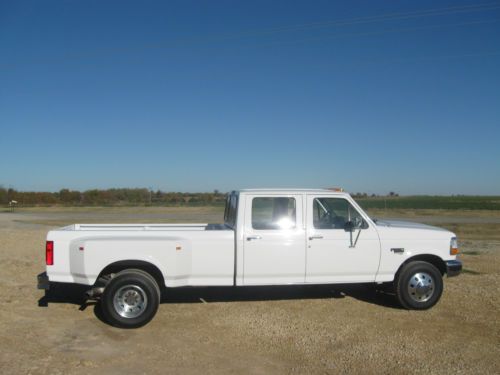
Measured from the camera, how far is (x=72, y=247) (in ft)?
21.0

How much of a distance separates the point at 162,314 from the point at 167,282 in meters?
0.79

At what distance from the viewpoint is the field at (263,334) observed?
5.11 m

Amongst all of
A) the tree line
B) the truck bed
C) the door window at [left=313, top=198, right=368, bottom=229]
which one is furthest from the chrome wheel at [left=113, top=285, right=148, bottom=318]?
the tree line

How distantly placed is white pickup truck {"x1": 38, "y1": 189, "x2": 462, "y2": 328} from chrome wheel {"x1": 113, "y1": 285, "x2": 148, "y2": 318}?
0.01m

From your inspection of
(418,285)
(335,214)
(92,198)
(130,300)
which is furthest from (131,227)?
(92,198)

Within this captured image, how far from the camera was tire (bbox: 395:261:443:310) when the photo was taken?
7.11 meters

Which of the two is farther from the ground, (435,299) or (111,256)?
(111,256)

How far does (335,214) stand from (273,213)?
3.18 feet

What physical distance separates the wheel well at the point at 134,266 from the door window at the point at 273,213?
59.1 inches

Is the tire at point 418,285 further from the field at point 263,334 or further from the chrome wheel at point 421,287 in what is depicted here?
the field at point 263,334

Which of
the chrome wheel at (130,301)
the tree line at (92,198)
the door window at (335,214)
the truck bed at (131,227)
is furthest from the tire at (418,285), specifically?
the tree line at (92,198)

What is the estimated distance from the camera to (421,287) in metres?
7.15

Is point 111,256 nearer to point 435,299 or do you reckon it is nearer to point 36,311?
point 36,311

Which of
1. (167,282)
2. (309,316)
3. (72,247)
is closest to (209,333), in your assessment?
(167,282)
